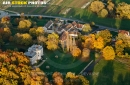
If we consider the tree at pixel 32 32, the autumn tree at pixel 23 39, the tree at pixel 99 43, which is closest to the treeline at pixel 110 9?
the tree at pixel 99 43

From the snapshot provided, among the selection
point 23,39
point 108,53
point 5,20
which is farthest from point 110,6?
point 23,39

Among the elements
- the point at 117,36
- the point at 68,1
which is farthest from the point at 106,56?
the point at 68,1

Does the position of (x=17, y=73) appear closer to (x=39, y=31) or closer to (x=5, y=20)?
(x=39, y=31)

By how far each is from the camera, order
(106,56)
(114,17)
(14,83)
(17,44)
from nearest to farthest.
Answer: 1. (14,83)
2. (106,56)
3. (17,44)
4. (114,17)

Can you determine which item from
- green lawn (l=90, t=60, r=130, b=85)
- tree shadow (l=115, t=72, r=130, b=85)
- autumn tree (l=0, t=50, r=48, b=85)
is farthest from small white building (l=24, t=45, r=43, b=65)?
tree shadow (l=115, t=72, r=130, b=85)

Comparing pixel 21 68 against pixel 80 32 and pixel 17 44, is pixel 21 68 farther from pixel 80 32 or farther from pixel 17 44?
pixel 80 32

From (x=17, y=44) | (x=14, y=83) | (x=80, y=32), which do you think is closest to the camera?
(x=14, y=83)
